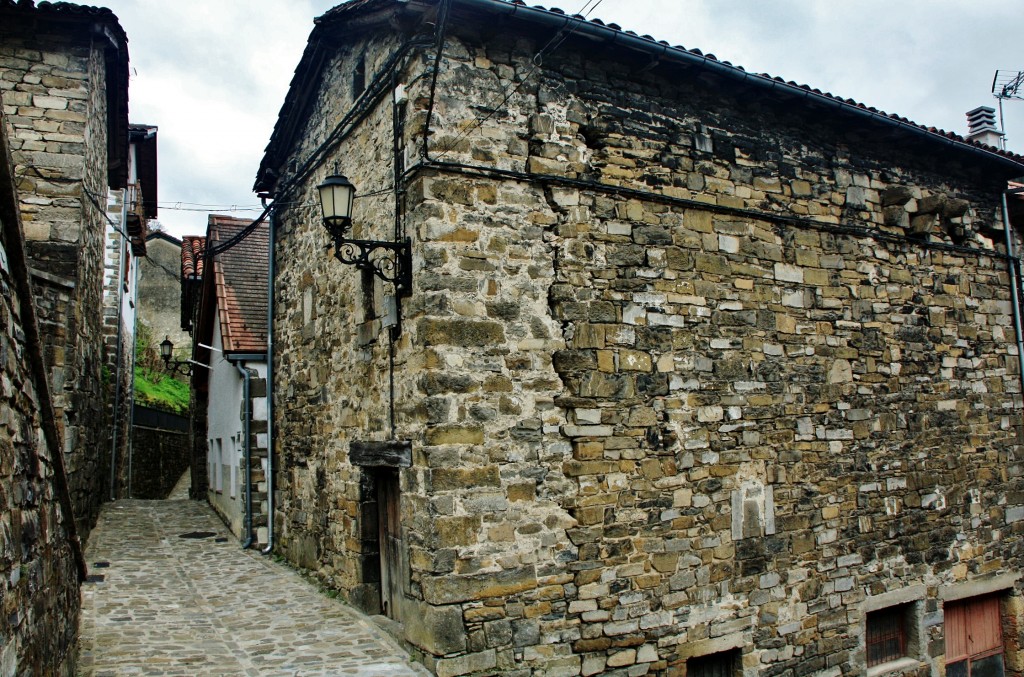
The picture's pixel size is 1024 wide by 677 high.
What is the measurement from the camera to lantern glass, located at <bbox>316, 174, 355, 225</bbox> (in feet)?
18.3

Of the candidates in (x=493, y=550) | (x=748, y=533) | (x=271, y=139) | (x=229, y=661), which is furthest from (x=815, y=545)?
(x=271, y=139)

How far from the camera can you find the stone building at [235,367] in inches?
396

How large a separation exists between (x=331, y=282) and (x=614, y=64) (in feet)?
11.6

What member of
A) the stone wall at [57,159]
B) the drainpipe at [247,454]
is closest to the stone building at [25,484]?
the stone wall at [57,159]

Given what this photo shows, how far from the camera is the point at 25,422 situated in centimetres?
355

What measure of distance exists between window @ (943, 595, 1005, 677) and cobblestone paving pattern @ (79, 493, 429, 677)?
6.08 metres

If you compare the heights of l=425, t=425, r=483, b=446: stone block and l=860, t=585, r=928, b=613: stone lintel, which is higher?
l=425, t=425, r=483, b=446: stone block

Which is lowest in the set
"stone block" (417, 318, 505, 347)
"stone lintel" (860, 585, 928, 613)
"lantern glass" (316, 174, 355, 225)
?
"stone lintel" (860, 585, 928, 613)

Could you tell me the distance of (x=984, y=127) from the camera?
37.3ft

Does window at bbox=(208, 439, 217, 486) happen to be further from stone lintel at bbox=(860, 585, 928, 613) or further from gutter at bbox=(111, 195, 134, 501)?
stone lintel at bbox=(860, 585, 928, 613)

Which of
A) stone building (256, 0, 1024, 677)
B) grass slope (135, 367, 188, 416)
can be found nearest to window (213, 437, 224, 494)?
stone building (256, 0, 1024, 677)

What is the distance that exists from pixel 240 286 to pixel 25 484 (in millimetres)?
8685

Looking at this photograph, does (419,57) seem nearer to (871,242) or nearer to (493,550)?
(493,550)

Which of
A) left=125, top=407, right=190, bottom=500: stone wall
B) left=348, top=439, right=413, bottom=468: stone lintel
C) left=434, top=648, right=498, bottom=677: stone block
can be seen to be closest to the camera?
left=434, top=648, right=498, bottom=677: stone block
